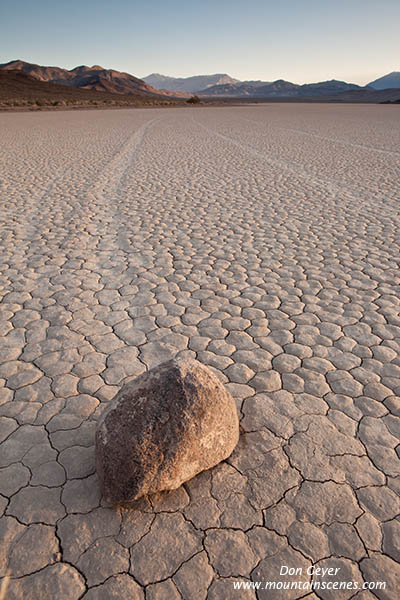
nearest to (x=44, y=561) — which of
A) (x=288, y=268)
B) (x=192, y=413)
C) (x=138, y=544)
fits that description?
(x=138, y=544)

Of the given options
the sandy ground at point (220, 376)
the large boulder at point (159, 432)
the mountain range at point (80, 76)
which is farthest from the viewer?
the mountain range at point (80, 76)

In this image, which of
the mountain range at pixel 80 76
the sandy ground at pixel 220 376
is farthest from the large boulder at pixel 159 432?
the mountain range at pixel 80 76

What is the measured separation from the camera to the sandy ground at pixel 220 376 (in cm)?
176

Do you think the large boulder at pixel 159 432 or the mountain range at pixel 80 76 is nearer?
the large boulder at pixel 159 432

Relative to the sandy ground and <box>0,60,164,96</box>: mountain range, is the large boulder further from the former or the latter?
<box>0,60,164,96</box>: mountain range

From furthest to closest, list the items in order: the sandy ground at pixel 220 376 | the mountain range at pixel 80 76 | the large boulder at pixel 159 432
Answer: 1. the mountain range at pixel 80 76
2. the large boulder at pixel 159 432
3. the sandy ground at pixel 220 376

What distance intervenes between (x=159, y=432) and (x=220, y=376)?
3.32 ft

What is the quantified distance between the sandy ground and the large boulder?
14 cm

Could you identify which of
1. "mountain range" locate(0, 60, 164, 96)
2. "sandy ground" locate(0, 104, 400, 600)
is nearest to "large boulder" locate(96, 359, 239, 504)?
"sandy ground" locate(0, 104, 400, 600)

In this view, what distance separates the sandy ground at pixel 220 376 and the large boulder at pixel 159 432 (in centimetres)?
14

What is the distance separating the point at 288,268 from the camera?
474 centimetres

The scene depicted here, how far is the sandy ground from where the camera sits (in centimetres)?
176

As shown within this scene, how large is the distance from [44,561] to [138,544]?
39 cm

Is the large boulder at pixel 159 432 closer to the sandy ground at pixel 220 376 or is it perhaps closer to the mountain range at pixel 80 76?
the sandy ground at pixel 220 376
